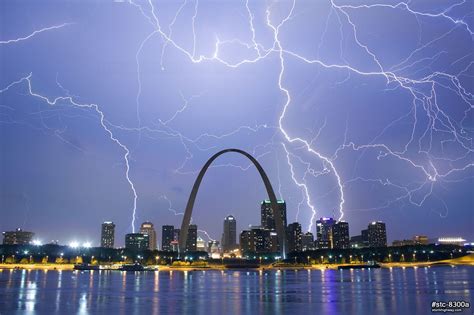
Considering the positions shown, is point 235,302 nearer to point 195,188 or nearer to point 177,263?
point 195,188

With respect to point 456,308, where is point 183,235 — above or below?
above

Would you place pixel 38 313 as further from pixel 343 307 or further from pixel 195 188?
pixel 195 188

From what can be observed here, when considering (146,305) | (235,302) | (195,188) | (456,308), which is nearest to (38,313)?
(146,305)

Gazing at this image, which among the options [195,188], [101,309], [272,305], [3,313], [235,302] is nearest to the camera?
[3,313]

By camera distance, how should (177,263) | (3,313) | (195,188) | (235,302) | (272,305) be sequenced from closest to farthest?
(3,313)
(272,305)
(235,302)
(195,188)
(177,263)

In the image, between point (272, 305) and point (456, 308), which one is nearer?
point (456, 308)

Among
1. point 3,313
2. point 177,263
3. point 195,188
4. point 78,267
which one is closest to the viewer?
point 3,313

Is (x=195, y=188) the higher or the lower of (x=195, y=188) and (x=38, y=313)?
the higher

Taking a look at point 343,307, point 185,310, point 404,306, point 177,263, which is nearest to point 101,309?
point 185,310

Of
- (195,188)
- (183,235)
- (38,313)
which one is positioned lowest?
(38,313)
